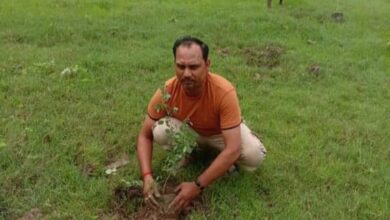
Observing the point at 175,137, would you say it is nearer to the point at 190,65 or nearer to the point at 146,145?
the point at 146,145

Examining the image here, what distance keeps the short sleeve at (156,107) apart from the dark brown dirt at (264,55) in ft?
10.5

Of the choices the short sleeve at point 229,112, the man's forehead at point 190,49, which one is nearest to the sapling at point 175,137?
the short sleeve at point 229,112

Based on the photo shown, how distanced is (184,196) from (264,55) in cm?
382

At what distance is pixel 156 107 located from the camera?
3.89 meters

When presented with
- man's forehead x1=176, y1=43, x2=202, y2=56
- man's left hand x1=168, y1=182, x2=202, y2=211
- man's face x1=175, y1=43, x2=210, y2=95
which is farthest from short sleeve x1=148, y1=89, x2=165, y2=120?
man's left hand x1=168, y1=182, x2=202, y2=211

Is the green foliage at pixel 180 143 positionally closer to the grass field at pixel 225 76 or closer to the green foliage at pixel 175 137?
the green foliage at pixel 175 137

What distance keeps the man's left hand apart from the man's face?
0.64m

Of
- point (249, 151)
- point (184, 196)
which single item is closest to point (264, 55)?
point (249, 151)

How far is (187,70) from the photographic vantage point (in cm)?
358

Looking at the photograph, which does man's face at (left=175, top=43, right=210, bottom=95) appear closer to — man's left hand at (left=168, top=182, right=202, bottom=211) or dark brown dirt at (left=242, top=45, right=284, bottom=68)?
man's left hand at (left=168, top=182, right=202, bottom=211)

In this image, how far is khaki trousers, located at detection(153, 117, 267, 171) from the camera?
3.99 metres

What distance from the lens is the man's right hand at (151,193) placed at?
12.4 feet

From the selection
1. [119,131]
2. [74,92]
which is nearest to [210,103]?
[119,131]

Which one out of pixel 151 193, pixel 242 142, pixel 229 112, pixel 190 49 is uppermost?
pixel 190 49
